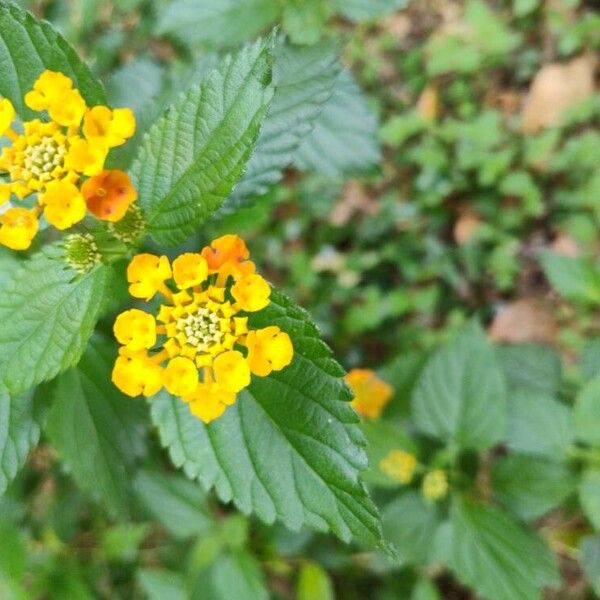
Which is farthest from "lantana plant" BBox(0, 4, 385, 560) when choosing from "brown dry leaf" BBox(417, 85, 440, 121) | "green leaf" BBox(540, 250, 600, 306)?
"brown dry leaf" BBox(417, 85, 440, 121)

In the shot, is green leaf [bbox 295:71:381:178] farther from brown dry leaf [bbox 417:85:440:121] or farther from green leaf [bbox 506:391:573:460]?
brown dry leaf [bbox 417:85:440:121]

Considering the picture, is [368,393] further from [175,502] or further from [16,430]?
[16,430]

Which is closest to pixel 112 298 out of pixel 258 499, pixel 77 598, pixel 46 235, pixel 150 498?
pixel 258 499

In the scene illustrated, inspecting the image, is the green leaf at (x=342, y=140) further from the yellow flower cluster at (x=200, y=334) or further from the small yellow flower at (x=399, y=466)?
the yellow flower cluster at (x=200, y=334)

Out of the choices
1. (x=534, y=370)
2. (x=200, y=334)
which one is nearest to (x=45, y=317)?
(x=200, y=334)

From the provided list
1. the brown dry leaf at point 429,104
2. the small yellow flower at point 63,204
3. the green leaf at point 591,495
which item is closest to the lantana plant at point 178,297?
the small yellow flower at point 63,204
